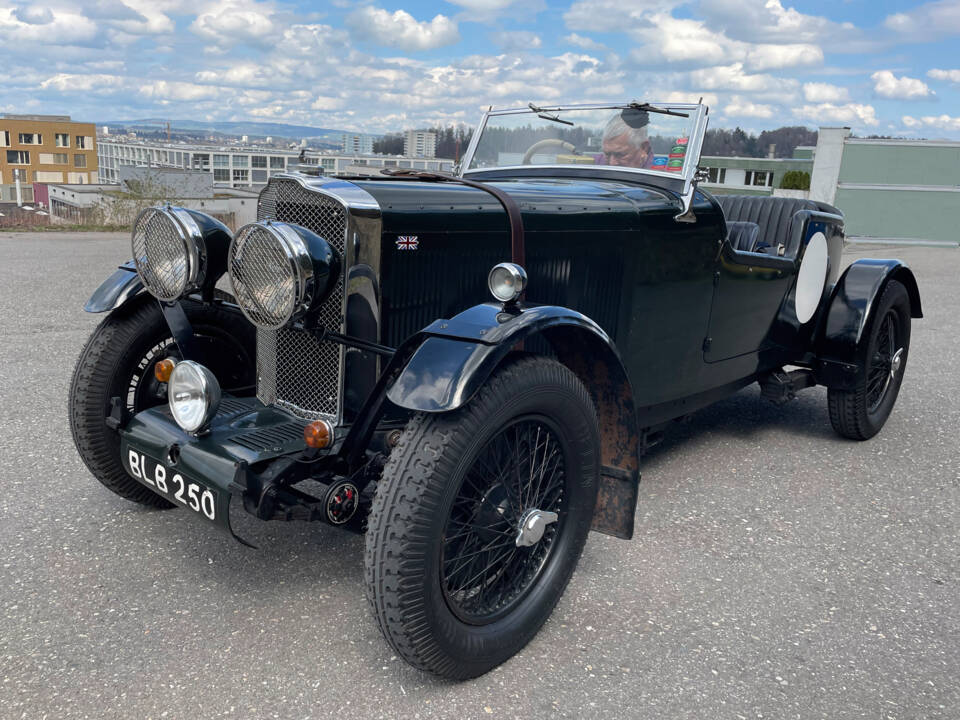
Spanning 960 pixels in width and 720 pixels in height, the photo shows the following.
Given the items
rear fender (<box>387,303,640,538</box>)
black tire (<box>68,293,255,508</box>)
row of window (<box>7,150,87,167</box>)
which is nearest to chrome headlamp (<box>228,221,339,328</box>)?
rear fender (<box>387,303,640,538</box>)

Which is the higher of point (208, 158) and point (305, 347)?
point (208, 158)

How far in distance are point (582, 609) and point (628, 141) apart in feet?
7.49

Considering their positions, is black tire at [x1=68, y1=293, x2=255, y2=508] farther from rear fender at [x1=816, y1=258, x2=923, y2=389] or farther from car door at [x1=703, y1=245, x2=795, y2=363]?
rear fender at [x1=816, y1=258, x2=923, y2=389]

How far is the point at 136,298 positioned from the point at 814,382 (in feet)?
12.0

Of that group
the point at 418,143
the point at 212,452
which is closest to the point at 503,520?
the point at 212,452

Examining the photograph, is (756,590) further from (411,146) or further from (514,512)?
(411,146)

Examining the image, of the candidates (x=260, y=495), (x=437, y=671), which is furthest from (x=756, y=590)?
(x=260, y=495)

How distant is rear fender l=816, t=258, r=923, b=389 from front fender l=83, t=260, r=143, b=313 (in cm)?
359

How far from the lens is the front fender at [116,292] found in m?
3.03

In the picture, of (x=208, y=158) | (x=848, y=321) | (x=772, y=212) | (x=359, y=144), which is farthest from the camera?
(x=208, y=158)

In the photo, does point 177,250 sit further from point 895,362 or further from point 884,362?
point 895,362

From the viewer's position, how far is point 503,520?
2.37m

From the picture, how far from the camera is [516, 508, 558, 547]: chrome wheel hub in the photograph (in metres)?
2.38

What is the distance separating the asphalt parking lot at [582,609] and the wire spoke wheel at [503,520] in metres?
0.22
